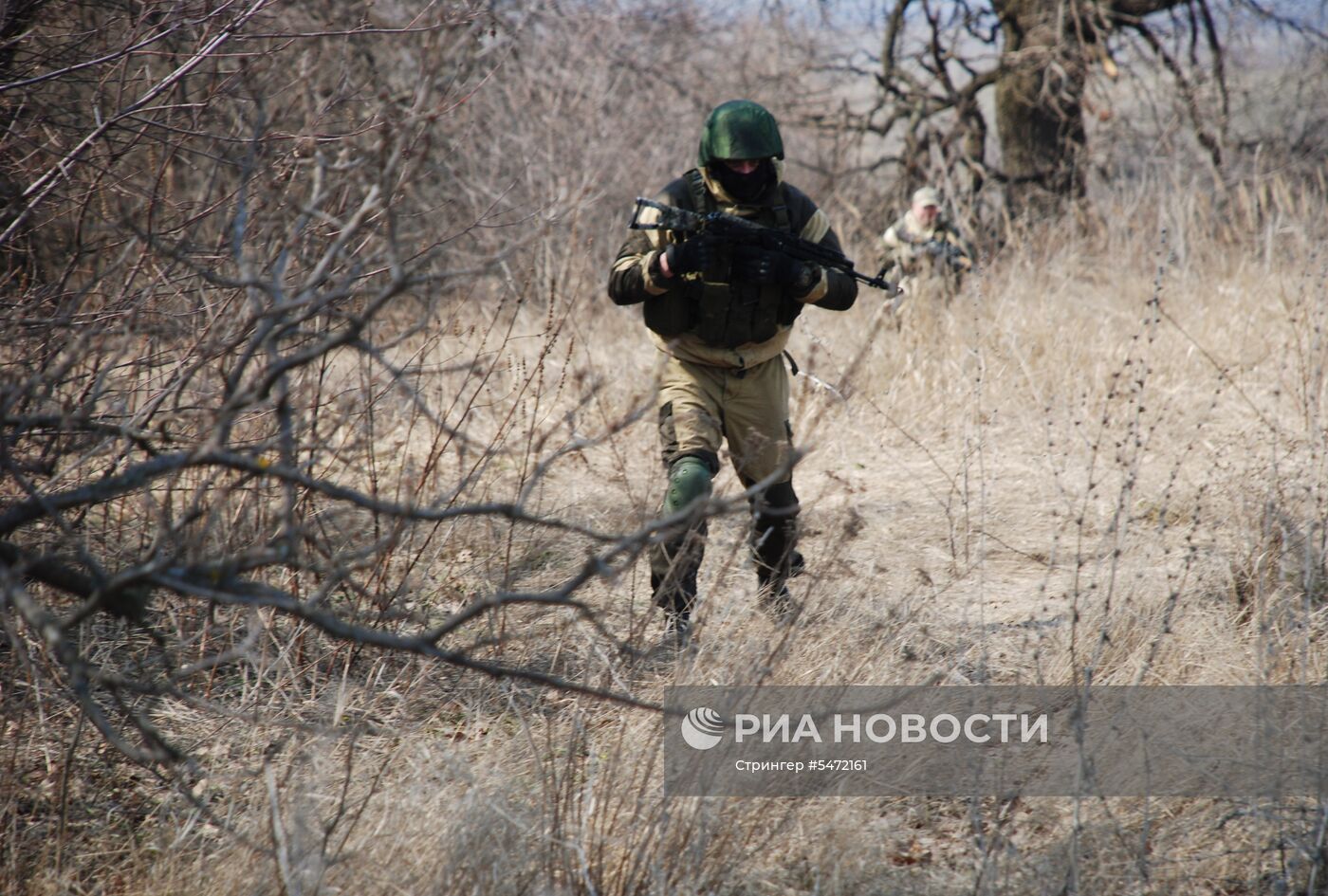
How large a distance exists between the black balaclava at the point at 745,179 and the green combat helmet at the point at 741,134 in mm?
70

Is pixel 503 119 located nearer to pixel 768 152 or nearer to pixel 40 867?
pixel 768 152

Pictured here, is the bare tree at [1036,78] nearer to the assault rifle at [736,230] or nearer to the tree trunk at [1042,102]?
the tree trunk at [1042,102]

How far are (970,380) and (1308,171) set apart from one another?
19.9 feet

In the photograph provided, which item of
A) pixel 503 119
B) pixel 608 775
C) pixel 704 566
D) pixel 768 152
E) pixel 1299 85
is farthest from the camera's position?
pixel 1299 85

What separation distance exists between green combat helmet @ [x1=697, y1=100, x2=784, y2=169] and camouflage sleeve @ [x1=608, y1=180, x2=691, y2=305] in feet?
0.61

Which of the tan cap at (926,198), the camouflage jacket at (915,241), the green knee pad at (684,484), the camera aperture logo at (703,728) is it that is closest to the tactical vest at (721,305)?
the green knee pad at (684,484)

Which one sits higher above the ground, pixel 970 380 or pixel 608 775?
pixel 970 380

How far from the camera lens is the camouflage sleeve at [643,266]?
10.9 feet

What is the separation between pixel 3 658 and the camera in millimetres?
2938

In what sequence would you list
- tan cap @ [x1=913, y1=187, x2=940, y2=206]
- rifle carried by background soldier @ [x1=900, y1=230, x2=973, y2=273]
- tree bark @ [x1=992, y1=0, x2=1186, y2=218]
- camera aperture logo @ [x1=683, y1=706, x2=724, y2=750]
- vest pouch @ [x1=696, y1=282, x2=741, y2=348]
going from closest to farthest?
camera aperture logo @ [x1=683, y1=706, x2=724, y2=750] → vest pouch @ [x1=696, y1=282, x2=741, y2=348] → rifle carried by background soldier @ [x1=900, y1=230, x2=973, y2=273] → tan cap @ [x1=913, y1=187, x2=940, y2=206] → tree bark @ [x1=992, y1=0, x2=1186, y2=218]

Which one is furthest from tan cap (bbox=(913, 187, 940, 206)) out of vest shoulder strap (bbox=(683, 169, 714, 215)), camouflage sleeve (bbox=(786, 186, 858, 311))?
vest shoulder strap (bbox=(683, 169, 714, 215))

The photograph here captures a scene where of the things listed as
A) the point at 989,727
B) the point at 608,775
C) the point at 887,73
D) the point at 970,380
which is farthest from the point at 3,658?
the point at 887,73

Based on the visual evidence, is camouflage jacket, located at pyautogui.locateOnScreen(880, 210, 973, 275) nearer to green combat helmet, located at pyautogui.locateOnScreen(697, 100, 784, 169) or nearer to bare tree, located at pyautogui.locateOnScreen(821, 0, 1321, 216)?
bare tree, located at pyautogui.locateOnScreen(821, 0, 1321, 216)

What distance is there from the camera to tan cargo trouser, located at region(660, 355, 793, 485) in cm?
343
